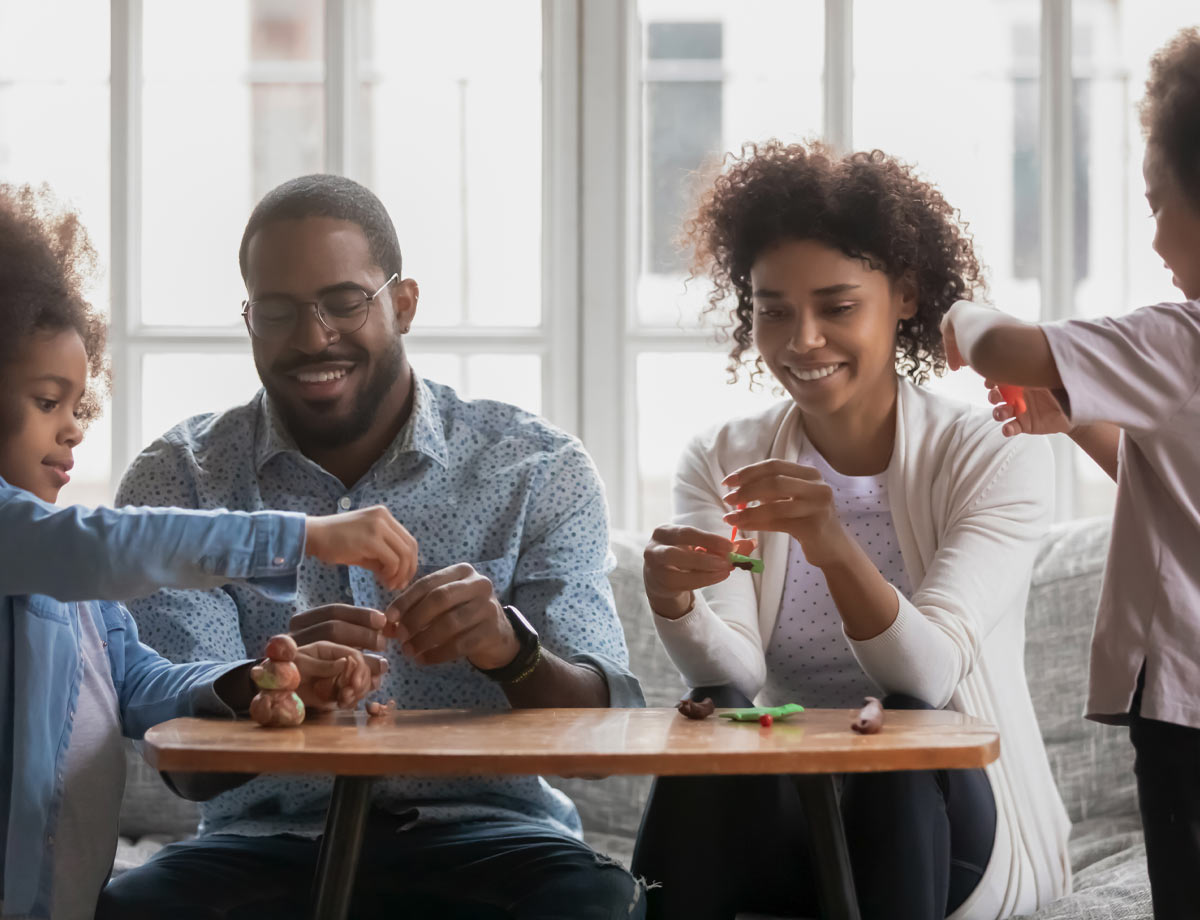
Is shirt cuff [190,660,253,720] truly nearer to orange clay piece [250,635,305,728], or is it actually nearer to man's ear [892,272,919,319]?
orange clay piece [250,635,305,728]

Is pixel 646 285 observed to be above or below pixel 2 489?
above

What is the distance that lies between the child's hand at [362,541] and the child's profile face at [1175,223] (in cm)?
101

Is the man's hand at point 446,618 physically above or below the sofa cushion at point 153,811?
above

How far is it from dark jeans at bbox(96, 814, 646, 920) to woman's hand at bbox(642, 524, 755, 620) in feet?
1.19

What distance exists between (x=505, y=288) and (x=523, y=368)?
0.19 meters

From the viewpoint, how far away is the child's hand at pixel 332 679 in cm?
170

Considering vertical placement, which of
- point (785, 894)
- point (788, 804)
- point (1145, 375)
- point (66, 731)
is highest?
point (1145, 375)

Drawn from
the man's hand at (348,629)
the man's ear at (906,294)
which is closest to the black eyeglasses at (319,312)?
the man's hand at (348,629)

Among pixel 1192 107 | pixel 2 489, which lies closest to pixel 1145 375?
pixel 1192 107

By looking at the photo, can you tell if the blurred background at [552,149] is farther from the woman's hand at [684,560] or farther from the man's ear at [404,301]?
the woman's hand at [684,560]

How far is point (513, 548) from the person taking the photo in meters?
2.13

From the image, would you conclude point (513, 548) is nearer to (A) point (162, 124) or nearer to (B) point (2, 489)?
(B) point (2, 489)

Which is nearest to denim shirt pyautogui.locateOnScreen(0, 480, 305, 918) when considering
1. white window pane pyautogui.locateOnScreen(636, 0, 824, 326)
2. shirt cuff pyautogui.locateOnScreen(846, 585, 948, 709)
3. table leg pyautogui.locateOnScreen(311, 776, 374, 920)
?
table leg pyautogui.locateOnScreen(311, 776, 374, 920)

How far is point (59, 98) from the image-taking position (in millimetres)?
3268
